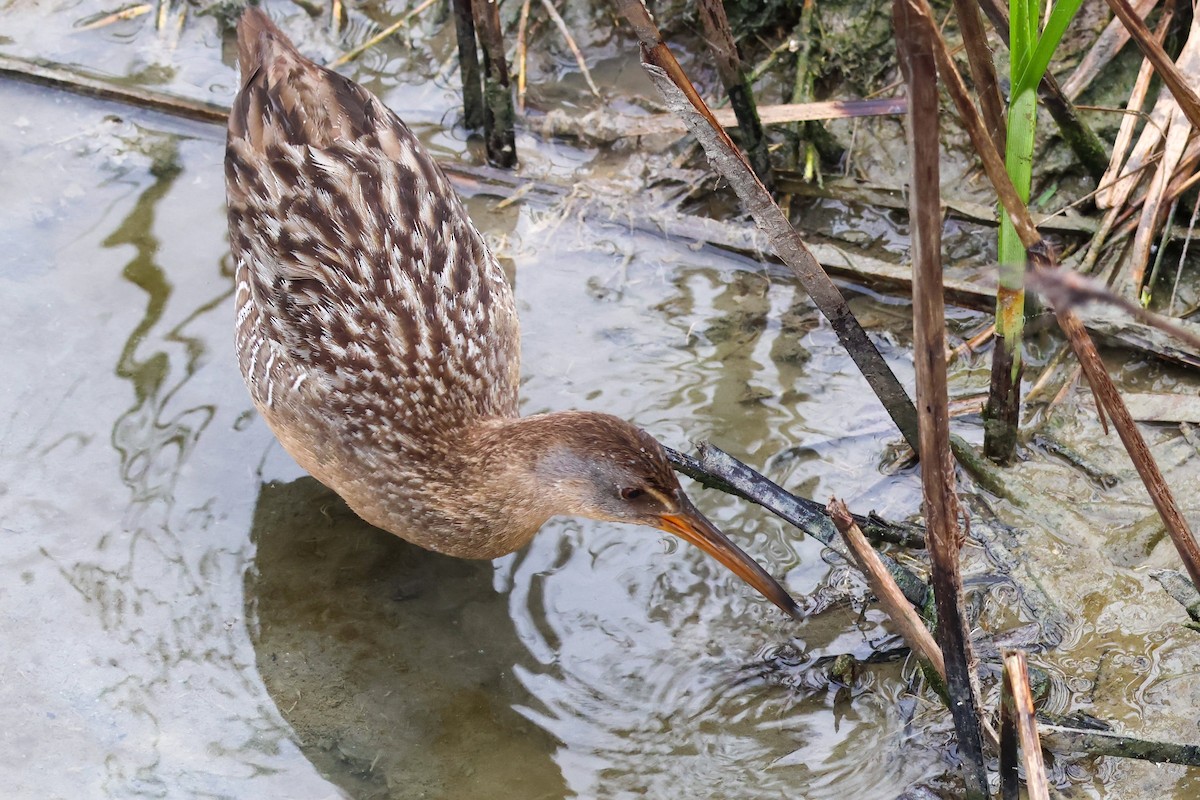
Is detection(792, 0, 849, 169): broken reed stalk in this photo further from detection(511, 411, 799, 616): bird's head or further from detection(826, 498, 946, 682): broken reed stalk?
detection(826, 498, 946, 682): broken reed stalk

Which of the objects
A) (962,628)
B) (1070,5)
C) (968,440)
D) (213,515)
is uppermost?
(1070,5)

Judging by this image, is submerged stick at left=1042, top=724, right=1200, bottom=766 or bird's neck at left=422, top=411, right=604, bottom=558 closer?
submerged stick at left=1042, top=724, right=1200, bottom=766

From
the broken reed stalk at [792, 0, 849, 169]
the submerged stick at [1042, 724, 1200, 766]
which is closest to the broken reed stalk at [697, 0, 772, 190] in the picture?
the broken reed stalk at [792, 0, 849, 169]

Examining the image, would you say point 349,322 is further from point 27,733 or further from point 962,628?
point 962,628

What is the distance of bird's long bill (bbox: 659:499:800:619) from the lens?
2.97 metres

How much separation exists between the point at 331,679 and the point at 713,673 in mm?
1014

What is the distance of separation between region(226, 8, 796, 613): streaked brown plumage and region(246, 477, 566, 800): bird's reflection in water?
196 mm

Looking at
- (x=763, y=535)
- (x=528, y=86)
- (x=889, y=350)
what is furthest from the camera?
(x=528, y=86)

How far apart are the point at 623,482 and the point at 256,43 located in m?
1.85

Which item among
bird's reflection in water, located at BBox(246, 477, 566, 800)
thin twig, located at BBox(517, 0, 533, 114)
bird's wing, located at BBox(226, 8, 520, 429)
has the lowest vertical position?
bird's reflection in water, located at BBox(246, 477, 566, 800)

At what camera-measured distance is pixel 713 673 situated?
9.90ft

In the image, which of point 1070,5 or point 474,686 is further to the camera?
point 474,686

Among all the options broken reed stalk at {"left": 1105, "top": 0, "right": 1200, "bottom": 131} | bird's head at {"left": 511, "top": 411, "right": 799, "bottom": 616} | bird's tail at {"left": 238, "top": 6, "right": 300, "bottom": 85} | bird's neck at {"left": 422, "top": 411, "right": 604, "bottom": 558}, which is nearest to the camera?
broken reed stalk at {"left": 1105, "top": 0, "right": 1200, "bottom": 131}

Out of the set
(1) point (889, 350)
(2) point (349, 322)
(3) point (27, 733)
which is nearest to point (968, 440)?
(1) point (889, 350)
